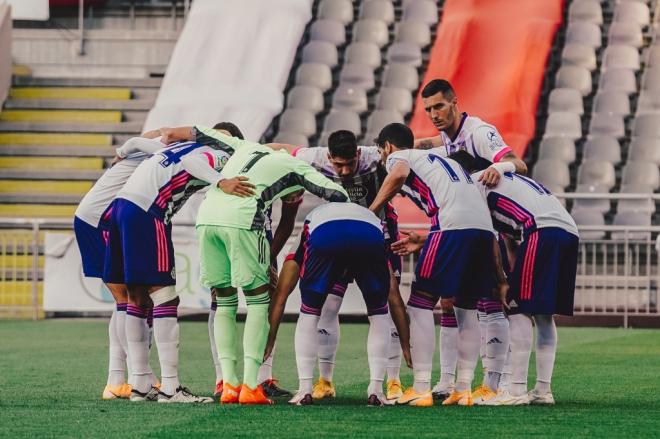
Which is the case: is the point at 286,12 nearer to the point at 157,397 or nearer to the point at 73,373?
the point at 73,373

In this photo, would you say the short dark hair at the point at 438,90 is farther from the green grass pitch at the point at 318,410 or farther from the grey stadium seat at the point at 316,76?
the grey stadium seat at the point at 316,76

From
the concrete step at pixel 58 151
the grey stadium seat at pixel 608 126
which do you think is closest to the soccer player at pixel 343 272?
the grey stadium seat at pixel 608 126

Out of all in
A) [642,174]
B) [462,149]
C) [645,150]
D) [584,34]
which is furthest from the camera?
[584,34]

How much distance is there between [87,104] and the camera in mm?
19969

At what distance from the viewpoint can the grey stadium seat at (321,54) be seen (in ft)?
68.3

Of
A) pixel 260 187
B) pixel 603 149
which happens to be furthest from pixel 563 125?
pixel 260 187

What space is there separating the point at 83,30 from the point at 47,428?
51.8ft

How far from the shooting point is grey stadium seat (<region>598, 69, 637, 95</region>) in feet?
63.7

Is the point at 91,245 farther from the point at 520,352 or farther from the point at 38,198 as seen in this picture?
the point at 38,198

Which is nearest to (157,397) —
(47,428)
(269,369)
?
(269,369)

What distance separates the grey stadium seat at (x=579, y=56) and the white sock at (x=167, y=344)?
1329 cm

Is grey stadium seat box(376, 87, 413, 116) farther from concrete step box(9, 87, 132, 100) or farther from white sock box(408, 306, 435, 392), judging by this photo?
white sock box(408, 306, 435, 392)

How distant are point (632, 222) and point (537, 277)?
8.85m

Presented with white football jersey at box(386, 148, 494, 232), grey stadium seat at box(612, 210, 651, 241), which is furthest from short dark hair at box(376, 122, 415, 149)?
grey stadium seat at box(612, 210, 651, 241)
